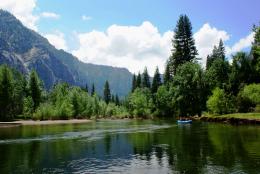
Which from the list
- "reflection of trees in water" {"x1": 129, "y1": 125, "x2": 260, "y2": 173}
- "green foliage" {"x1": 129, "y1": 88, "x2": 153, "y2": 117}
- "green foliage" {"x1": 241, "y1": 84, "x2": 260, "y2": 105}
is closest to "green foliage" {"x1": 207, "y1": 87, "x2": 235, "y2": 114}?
"green foliage" {"x1": 241, "y1": 84, "x2": 260, "y2": 105}

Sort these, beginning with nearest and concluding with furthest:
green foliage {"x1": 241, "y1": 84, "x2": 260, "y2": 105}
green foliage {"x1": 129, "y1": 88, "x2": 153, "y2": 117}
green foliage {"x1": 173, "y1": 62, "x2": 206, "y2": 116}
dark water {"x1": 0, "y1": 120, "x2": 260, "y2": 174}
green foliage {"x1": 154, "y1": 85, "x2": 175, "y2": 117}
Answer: dark water {"x1": 0, "y1": 120, "x2": 260, "y2": 174} → green foliage {"x1": 241, "y1": 84, "x2": 260, "y2": 105} → green foliage {"x1": 173, "y1": 62, "x2": 206, "y2": 116} → green foliage {"x1": 154, "y1": 85, "x2": 175, "y2": 117} → green foliage {"x1": 129, "y1": 88, "x2": 153, "y2": 117}

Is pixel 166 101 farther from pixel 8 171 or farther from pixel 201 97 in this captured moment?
pixel 8 171

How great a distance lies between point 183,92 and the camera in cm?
12800

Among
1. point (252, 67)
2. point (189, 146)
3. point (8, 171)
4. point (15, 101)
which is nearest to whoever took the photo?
point (8, 171)

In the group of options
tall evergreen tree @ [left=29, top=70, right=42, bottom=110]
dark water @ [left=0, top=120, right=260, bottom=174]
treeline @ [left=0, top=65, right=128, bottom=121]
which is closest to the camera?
dark water @ [left=0, top=120, right=260, bottom=174]

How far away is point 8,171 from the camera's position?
32.3 metres

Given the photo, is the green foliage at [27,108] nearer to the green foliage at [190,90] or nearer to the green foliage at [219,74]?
the green foliage at [190,90]

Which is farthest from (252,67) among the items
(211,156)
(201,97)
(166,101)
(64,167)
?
(64,167)

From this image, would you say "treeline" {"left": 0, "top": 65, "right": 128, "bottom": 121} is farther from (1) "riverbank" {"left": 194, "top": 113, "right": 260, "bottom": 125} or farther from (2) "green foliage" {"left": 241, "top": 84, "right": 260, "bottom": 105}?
(2) "green foliage" {"left": 241, "top": 84, "right": 260, "bottom": 105}

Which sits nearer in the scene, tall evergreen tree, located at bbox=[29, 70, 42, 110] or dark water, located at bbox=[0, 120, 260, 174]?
dark water, located at bbox=[0, 120, 260, 174]

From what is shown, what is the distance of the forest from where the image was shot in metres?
108

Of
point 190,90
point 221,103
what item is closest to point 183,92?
point 190,90

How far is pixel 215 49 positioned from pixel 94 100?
6428cm

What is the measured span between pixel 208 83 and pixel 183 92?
867cm
